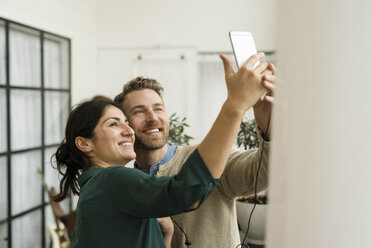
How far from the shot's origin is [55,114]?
3.46 m

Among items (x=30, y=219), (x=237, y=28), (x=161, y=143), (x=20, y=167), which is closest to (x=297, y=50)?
(x=161, y=143)

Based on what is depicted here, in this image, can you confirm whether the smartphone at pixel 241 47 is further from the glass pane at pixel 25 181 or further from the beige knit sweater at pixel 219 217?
the glass pane at pixel 25 181

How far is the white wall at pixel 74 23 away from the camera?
2969 millimetres

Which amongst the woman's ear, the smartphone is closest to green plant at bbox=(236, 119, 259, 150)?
the woman's ear

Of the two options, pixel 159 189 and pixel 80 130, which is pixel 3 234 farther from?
pixel 159 189

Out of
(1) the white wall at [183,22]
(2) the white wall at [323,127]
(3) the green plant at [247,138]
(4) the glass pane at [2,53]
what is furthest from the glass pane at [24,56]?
(2) the white wall at [323,127]

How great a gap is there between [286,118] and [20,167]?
115 inches

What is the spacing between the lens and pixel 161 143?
1.40 meters

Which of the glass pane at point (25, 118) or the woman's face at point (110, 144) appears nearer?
the woman's face at point (110, 144)

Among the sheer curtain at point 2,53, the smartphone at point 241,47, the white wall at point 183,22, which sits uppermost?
the white wall at point 183,22

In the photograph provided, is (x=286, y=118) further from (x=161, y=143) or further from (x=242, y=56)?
(x=161, y=143)

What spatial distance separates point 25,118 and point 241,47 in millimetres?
2704

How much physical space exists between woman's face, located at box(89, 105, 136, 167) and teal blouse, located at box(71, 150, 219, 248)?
0.07 meters

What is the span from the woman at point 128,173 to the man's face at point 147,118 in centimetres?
35
